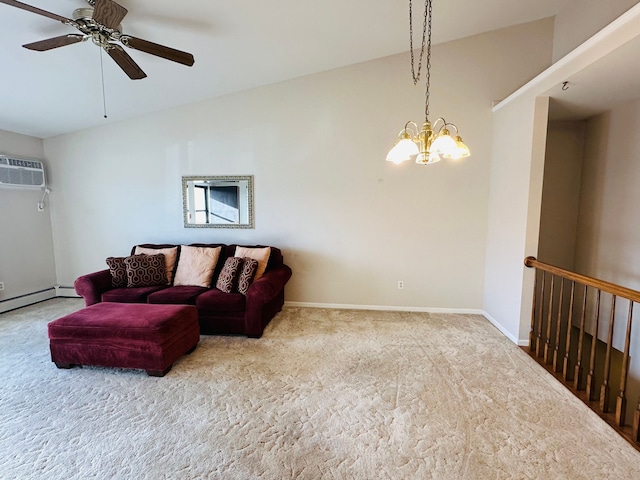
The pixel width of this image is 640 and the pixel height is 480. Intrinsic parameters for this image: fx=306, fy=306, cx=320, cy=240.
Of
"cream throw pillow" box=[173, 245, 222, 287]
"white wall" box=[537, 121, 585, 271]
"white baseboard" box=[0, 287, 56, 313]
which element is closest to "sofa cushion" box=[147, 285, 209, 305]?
"cream throw pillow" box=[173, 245, 222, 287]

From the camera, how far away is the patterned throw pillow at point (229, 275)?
11.7 feet

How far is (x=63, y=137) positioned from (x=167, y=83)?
2.34 m

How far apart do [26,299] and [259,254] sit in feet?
11.9

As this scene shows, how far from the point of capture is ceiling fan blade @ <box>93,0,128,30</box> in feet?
6.32

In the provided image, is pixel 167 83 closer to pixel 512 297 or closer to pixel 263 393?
pixel 263 393

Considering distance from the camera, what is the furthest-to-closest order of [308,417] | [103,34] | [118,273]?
[118,273], [103,34], [308,417]

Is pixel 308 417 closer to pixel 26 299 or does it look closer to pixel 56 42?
pixel 56 42

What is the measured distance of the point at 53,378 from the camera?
259 cm

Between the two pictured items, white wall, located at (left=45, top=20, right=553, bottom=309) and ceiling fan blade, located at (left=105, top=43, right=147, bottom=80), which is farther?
white wall, located at (left=45, top=20, right=553, bottom=309)

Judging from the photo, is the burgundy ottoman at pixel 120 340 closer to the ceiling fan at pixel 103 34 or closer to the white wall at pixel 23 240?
the ceiling fan at pixel 103 34

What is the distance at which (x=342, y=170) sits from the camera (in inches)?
164

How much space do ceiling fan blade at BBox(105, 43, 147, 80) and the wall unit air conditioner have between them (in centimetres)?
313

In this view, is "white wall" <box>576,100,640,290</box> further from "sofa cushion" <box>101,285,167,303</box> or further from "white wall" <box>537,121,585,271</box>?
"sofa cushion" <box>101,285,167,303</box>

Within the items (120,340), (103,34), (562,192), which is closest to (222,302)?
(120,340)
